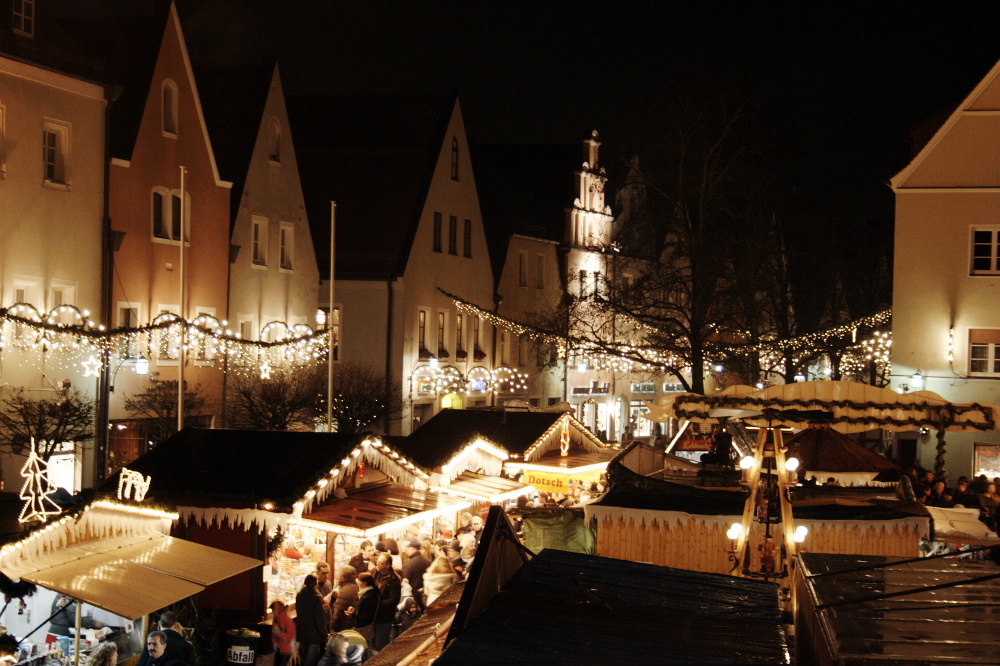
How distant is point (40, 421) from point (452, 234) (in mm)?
18714

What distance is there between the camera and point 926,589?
6.51 meters

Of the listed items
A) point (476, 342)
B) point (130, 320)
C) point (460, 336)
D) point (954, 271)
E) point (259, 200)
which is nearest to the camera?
point (130, 320)

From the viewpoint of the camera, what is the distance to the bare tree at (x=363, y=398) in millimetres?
32406

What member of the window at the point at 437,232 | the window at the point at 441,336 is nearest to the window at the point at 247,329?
the window at the point at 441,336

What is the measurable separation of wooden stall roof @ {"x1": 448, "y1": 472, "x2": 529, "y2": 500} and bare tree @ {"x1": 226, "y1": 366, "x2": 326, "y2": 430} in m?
8.67

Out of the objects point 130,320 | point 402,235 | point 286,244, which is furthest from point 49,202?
point 402,235

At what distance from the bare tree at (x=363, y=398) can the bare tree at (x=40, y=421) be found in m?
8.66

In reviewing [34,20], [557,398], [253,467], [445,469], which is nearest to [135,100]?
[34,20]

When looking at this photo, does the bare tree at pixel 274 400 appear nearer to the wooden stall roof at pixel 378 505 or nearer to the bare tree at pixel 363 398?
the bare tree at pixel 363 398

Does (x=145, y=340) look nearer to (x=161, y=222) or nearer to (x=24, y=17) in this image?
(x=161, y=222)

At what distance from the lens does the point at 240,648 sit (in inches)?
491

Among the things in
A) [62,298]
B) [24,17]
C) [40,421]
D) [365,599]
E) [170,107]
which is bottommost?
[365,599]

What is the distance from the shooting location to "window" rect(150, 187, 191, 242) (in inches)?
1110

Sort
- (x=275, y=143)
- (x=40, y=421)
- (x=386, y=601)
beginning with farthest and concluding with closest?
(x=275, y=143), (x=40, y=421), (x=386, y=601)
